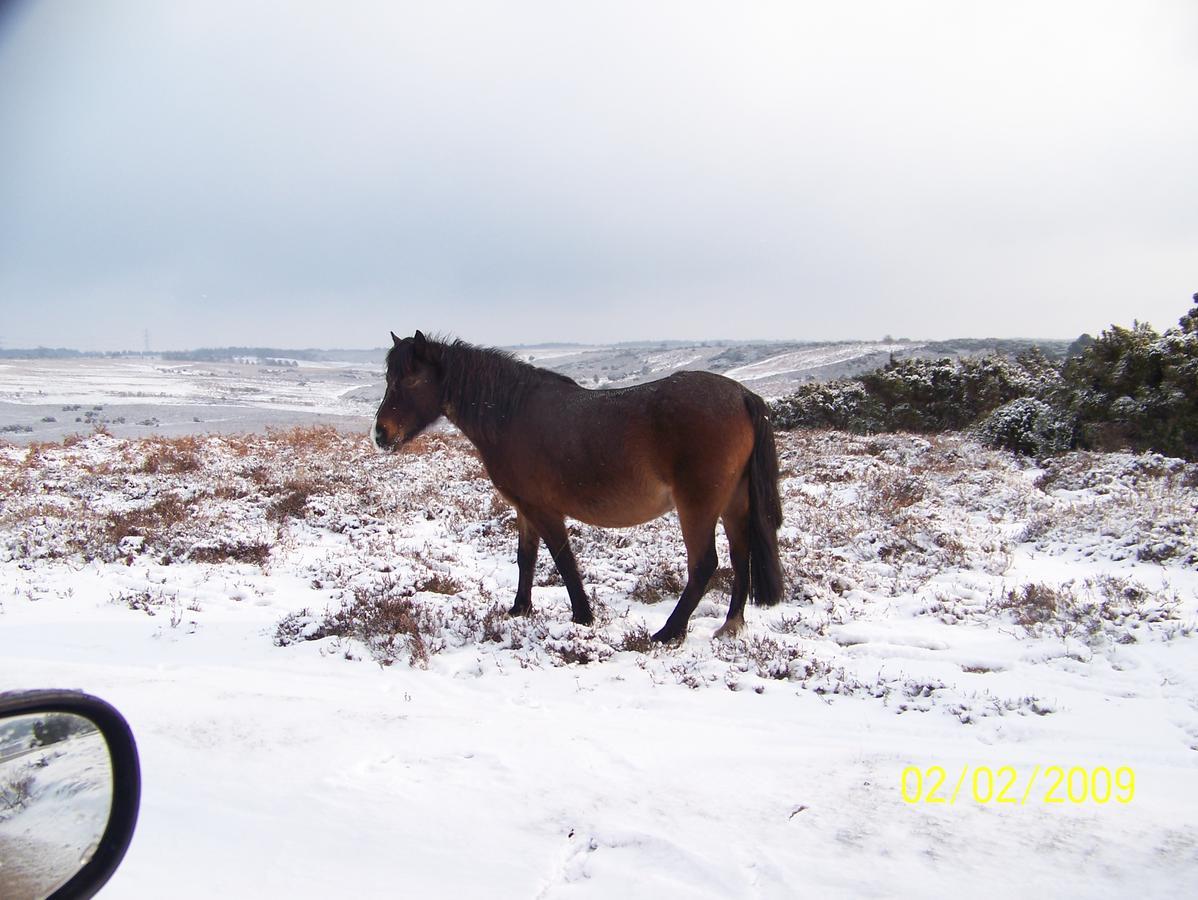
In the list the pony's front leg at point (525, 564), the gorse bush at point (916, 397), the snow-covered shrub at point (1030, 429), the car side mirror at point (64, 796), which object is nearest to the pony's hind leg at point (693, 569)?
the pony's front leg at point (525, 564)

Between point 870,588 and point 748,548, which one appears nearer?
point 748,548

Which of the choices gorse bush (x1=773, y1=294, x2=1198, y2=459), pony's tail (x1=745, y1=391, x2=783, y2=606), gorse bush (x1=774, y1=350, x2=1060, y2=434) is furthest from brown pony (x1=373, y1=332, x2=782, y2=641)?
gorse bush (x1=774, y1=350, x2=1060, y2=434)

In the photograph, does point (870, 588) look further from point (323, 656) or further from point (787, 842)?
point (323, 656)

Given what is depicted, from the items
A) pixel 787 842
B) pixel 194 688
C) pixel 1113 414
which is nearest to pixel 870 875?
pixel 787 842

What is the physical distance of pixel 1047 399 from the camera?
48.3ft

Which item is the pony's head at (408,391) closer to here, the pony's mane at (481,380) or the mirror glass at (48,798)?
the pony's mane at (481,380)

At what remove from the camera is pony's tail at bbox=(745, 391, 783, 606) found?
217 inches

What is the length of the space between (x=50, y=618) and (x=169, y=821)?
485cm

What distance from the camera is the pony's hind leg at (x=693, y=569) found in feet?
17.3

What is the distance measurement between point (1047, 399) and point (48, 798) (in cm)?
1748

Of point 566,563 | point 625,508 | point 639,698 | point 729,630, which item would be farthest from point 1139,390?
point 639,698

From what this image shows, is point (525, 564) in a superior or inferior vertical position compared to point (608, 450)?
inferior

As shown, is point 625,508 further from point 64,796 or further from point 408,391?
point 64,796

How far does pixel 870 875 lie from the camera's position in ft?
7.59
